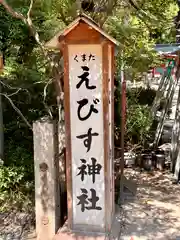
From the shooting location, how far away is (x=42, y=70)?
784 centimetres

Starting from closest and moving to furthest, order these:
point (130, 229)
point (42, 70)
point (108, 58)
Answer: point (108, 58) → point (130, 229) → point (42, 70)

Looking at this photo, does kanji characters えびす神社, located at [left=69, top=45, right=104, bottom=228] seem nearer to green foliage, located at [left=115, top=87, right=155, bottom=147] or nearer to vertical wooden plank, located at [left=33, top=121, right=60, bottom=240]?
vertical wooden plank, located at [left=33, top=121, right=60, bottom=240]

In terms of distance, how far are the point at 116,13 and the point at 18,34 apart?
2080 millimetres

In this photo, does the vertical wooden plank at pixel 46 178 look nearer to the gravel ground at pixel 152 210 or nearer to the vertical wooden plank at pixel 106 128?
the vertical wooden plank at pixel 106 128

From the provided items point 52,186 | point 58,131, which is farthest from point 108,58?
point 52,186

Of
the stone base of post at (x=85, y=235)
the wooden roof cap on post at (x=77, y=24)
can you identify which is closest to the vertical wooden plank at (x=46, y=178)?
the stone base of post at (x=85, y=235)

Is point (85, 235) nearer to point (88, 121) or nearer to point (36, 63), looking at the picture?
point (88, 121)

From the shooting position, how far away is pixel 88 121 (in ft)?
16.0

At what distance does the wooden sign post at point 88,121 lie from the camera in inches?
187

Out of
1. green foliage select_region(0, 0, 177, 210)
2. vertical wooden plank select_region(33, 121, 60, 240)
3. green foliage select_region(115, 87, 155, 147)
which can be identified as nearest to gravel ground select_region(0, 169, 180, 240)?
vertical wooden plank select_region(33, 121, 60, 240)

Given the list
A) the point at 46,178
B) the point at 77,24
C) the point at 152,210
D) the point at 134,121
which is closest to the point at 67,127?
the point at 46,178

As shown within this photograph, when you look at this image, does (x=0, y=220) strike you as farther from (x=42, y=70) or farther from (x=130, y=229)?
(x=42, y=70)

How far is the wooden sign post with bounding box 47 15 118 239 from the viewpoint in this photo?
15.6 feet

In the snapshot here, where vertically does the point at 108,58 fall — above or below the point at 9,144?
above
